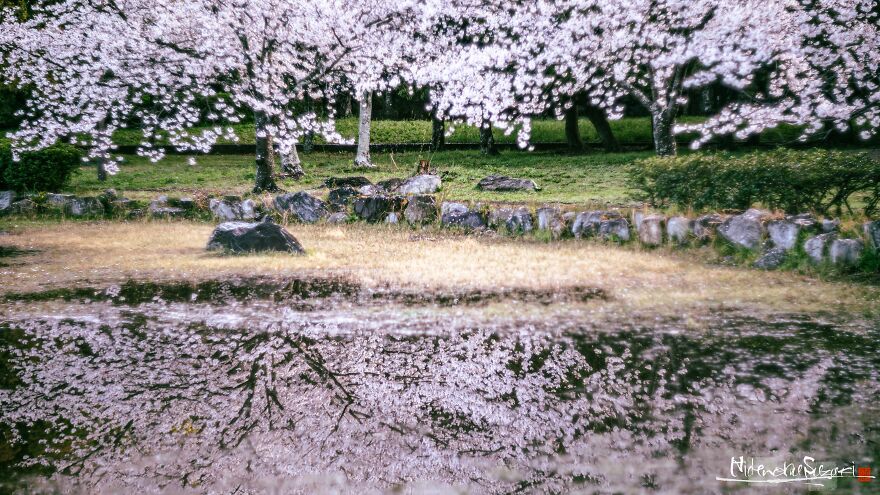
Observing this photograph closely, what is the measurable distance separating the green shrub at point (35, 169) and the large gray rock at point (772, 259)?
15.9 m

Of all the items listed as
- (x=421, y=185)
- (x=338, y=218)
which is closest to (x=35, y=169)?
(x=338, y=218)

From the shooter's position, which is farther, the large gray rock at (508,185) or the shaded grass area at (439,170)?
the large gray rock at (508,185)

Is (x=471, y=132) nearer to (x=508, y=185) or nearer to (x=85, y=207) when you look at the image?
(x=508, y=185)

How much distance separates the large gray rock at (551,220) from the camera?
35.7 ft

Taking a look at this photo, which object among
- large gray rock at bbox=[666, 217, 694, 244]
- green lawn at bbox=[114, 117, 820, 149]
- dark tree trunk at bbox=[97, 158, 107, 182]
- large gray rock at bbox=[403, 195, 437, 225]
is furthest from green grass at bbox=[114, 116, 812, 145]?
large gray rock at bbox=[666, 217, 694, 244]

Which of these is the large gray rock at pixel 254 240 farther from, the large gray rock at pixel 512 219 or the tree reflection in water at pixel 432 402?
the tree reflection in water at pixel 432 402

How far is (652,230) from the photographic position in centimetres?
985

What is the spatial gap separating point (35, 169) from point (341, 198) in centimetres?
807

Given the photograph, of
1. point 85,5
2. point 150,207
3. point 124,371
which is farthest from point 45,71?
point 124,371

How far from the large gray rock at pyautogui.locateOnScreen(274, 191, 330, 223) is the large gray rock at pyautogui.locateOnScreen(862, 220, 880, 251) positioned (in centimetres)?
952

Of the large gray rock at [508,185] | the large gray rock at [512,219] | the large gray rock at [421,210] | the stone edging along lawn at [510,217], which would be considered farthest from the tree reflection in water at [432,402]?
the large gray rock at [508,185]

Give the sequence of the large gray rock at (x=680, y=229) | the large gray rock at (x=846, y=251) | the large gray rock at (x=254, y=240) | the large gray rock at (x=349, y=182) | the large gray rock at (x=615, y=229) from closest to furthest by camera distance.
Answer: the large gray rock at (x=846, y=251), the large gray rock at (x=680, y=229), the large gray rock at (x=254, y=240), the large gray rock at (x=615, y=229), the large gray rock at (x=349, y=182)

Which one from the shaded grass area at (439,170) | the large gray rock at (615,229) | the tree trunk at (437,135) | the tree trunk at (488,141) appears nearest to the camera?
the large gray rock at (615,229)

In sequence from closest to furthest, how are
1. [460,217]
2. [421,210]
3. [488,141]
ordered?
[460,217], [421,210], [488,141]
